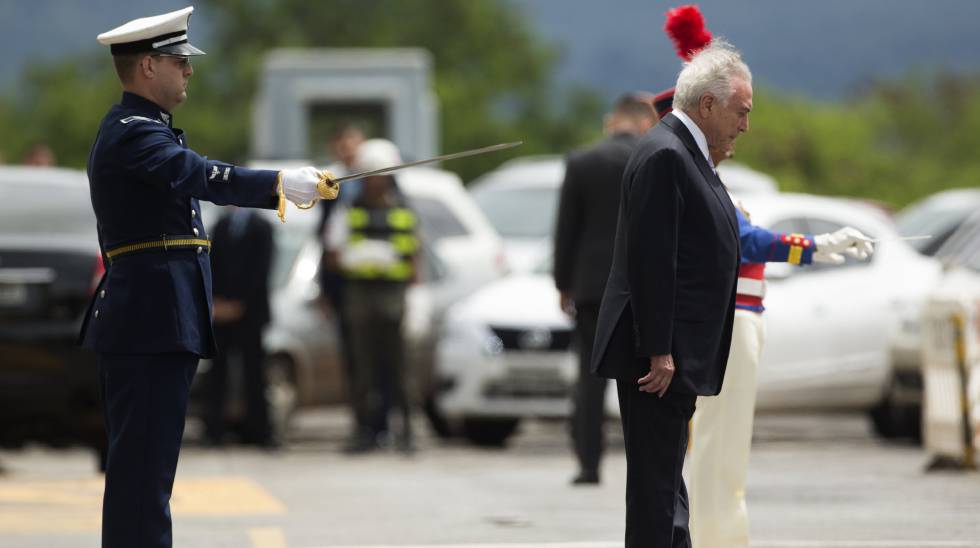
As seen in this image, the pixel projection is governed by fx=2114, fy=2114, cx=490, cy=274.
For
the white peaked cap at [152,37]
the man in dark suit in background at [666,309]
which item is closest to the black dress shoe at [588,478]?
the man in dark suit in background at [666,309]

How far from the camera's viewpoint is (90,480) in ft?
41.3

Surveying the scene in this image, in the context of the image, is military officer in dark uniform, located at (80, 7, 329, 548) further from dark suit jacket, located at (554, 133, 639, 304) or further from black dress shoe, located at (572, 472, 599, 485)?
black dress shoe, located at (572, 472, 599, 485)

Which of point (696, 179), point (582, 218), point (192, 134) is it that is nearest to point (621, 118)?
point (582, 218)

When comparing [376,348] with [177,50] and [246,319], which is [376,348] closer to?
[246,319]

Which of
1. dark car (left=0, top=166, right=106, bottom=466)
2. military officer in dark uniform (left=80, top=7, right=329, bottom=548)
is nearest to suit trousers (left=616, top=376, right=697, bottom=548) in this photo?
military officer in dark uniform (left=80, top=7, right=329, bottom=548)

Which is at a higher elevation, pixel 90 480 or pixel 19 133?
pixel 19 133

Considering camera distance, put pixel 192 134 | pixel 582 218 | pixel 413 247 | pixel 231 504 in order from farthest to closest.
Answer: pixel 192 134 → pixel 413 247 → pixel 582 218 → pixel 231 504

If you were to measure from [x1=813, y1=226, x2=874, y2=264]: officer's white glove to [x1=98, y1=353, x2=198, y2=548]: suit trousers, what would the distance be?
8.26 feet

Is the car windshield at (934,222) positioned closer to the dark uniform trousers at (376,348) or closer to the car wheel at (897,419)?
the car wheel at (897,419)

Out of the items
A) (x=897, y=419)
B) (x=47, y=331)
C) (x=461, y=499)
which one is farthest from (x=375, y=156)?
(x=897, y=419)

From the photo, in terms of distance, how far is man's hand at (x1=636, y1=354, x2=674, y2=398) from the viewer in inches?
257

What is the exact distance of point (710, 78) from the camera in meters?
6.84

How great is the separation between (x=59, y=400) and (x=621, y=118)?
3623 mm

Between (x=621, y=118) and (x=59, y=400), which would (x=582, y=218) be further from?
(x=59, y=400)
